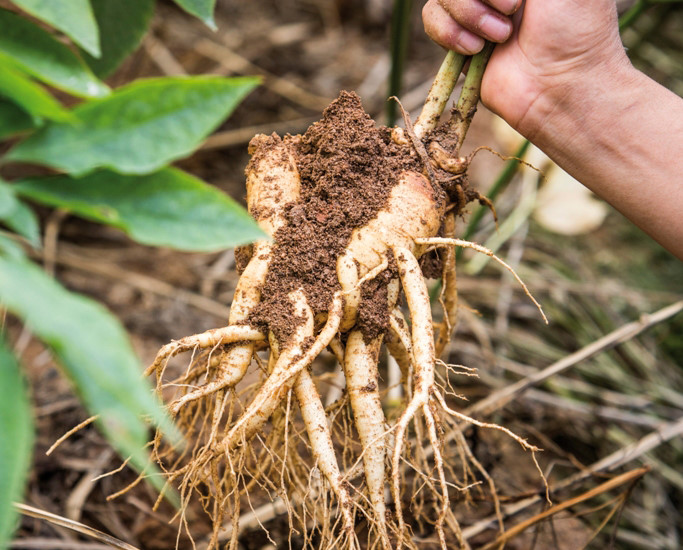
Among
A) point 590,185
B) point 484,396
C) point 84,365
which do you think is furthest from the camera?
point 484,396

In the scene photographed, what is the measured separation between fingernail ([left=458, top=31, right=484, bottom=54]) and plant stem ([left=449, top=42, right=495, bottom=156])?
24mm

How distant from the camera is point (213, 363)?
106 cm

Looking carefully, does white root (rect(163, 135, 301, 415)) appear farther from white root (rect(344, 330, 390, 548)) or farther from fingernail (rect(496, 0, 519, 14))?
fingernail (rect(496, 0, 519, 14))

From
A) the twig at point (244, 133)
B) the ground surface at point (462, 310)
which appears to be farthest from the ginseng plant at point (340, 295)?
the twig at point (244, 133)

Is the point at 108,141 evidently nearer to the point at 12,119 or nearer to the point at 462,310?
the point at 12,119

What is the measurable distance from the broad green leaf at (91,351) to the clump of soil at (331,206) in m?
0.56

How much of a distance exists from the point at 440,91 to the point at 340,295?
16.4 inches

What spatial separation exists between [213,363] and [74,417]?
611 mm

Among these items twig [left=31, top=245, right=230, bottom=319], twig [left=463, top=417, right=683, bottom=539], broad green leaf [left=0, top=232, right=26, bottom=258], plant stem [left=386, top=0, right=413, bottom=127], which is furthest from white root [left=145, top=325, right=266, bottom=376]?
twig [left=31, top=245, right=230, bottom=319]

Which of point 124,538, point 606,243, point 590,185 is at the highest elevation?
point 606,243

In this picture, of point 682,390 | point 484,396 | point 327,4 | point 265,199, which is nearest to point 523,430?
point 484,396

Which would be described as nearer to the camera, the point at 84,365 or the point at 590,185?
the point at 84,365

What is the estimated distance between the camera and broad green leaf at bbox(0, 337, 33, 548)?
0.35 m

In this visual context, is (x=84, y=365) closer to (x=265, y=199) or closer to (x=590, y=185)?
(x=265, y=199)
